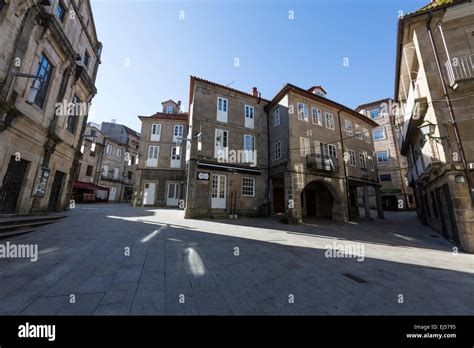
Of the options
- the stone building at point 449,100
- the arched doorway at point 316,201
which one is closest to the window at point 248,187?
the arched doorway at point 316,201

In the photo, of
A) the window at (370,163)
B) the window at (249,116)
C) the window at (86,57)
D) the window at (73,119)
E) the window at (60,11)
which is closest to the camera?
the window at (60,11)

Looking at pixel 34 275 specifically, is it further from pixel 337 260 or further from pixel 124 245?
pixel 337 260

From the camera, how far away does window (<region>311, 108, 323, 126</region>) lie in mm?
15773

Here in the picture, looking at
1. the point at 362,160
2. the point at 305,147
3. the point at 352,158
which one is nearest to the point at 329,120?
the point at 352,158

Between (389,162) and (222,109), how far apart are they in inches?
1122

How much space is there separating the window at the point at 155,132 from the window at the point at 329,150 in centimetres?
1906

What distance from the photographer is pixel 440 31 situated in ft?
29.1

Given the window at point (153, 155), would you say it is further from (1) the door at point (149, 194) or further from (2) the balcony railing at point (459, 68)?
(2) the balcony railing at point (459, 68)

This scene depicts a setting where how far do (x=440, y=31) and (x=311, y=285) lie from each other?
13.8 m

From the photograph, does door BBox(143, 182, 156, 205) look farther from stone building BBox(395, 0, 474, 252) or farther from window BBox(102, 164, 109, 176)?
stone building BBox(395, 0, 474, 252)

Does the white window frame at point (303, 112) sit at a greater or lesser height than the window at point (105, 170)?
greater

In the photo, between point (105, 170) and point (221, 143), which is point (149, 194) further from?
point (105, 170)

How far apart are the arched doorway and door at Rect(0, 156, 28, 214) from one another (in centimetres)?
1958

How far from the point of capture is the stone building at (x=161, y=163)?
21.2m
